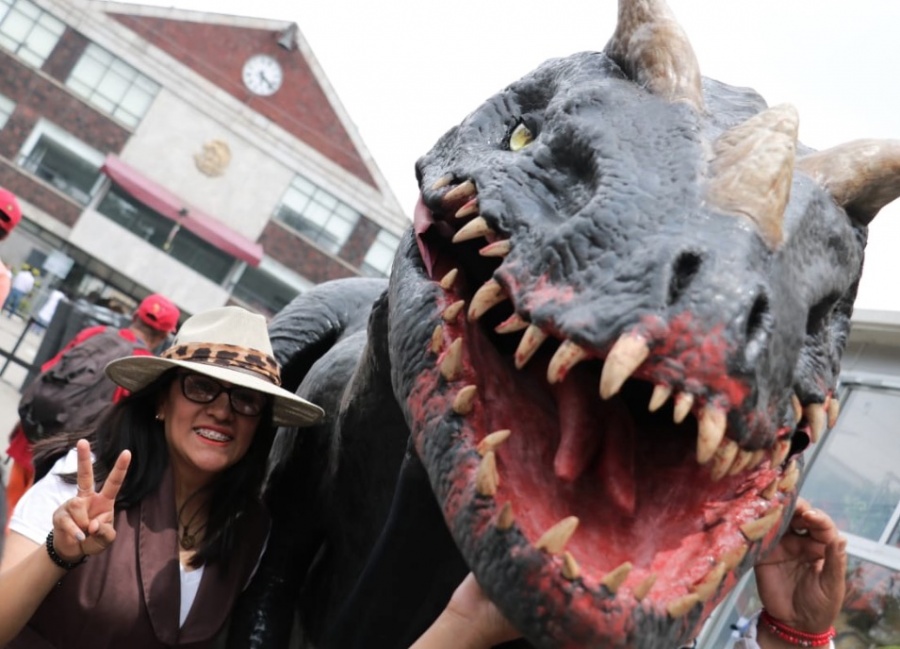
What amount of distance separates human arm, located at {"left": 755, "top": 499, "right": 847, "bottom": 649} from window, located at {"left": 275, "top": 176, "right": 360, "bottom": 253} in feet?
95.5

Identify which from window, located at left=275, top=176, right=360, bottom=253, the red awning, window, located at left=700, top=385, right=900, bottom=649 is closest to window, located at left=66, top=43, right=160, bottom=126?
the red awning

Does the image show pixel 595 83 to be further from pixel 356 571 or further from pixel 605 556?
pixel 356 571

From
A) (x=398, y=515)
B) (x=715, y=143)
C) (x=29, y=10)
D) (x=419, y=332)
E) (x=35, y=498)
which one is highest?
(x=29, y=10)

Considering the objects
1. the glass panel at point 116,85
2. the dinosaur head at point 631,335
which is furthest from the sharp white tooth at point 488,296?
the glass panel at point 116,85

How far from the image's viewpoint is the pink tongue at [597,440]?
1.54m

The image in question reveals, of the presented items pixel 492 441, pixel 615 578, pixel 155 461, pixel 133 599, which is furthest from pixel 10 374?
pixel 615 578

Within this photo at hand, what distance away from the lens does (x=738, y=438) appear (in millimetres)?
1392

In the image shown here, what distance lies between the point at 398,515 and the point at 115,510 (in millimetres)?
852

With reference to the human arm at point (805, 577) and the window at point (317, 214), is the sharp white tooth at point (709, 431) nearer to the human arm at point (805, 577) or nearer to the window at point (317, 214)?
the human arm at point (805, 577)

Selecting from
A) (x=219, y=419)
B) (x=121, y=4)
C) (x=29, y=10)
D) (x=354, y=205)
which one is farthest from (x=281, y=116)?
(x=219, y=419)

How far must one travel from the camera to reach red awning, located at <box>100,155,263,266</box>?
29188 millimetres

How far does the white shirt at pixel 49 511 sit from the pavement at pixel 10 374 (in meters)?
1.34

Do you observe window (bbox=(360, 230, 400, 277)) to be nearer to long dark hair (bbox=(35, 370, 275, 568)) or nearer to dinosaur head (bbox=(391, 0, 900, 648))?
long dark hair (bbox=(35, 370, 275, 568))

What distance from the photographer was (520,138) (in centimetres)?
198
